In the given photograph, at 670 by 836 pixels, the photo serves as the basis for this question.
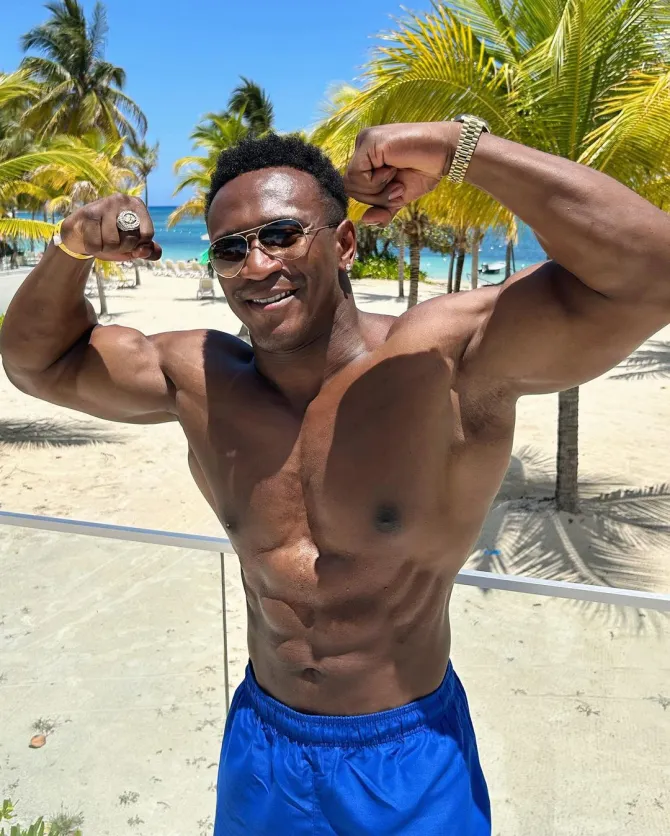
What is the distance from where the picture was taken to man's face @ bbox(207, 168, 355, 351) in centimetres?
148

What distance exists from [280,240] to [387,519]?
0.60 m

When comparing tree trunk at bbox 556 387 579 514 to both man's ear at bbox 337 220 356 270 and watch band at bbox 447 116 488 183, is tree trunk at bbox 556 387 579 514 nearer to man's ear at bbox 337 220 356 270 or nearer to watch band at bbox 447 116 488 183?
man's ear at bbox 337 220 356 270

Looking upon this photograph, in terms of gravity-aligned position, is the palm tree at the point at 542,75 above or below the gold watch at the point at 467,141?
above

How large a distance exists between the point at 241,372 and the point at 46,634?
1577 millimetres

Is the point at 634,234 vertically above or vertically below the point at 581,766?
above

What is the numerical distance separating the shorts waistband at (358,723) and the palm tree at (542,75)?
4861 millimetres

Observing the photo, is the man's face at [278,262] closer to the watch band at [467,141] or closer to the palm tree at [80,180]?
the watch band at [467,141]

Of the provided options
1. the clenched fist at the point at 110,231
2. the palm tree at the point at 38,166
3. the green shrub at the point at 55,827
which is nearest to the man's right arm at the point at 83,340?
the clenched fist at the point at 110,231

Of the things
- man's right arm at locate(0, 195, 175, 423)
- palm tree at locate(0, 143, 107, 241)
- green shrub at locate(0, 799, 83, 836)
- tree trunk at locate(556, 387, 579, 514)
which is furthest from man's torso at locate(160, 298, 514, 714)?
palm tree at locate(0, 143, 107, 241)

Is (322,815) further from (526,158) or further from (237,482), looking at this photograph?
(526,158)

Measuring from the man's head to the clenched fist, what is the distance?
5.4 inches

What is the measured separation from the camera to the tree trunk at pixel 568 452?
733 cm

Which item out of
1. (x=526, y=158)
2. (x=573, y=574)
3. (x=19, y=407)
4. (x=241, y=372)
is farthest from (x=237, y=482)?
(x=19, y=407)

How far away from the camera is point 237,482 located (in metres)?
1.67
